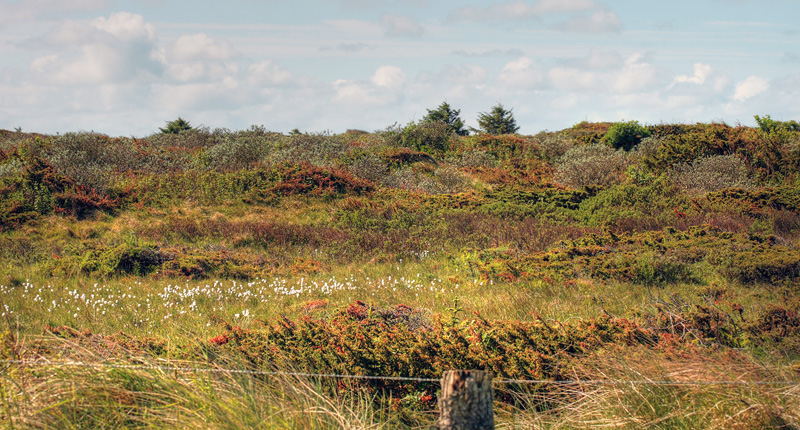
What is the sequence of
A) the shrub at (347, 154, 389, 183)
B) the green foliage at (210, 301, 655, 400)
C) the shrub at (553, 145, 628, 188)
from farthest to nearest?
the shrub at (553, 145, 628, 188)
the shrub at (347, 154, 389, 183)
the green foliage at (210, 301, 655, 400)

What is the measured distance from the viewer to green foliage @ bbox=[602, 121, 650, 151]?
24.8 meters

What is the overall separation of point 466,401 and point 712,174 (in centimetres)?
1733

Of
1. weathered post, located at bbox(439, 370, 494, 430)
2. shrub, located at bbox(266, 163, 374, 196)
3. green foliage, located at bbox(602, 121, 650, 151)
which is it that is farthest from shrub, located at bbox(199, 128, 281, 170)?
weathered post, located at bbox(439, 370, 494, 430)

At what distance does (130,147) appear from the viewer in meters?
19.1

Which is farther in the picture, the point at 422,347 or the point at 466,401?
the point at 422,347

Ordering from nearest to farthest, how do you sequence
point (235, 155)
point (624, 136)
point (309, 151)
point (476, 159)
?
point (235, 155)
point (309, 151)
point (476, 159)
point (624, 136)

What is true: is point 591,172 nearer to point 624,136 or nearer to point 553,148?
point 553,148

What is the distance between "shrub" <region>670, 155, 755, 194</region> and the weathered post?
642 inches

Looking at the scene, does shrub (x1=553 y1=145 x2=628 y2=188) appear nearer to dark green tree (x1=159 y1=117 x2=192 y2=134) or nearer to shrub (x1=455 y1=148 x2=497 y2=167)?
shrub (x1=455 y1=148 x2=497 y2=167)

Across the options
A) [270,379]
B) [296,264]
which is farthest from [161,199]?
[270,379]

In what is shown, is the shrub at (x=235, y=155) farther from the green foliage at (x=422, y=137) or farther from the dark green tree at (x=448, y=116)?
the dark green tree at (x=448, y=116)

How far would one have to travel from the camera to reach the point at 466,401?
106 inches

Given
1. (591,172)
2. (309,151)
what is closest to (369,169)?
(309,151)

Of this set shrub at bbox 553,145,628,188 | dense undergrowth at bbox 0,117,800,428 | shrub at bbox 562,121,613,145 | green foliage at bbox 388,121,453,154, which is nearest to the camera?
dense undergrowth at bbox 0,117,800,428
